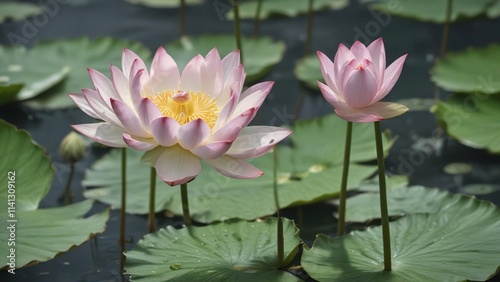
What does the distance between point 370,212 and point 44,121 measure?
40.4 inches

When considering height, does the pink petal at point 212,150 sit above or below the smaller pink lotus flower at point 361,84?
below

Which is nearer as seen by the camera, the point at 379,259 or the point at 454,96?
the point at 379,259

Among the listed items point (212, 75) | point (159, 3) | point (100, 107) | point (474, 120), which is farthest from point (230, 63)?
point (159, 3)

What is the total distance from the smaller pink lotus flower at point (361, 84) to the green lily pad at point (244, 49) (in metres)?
1.14

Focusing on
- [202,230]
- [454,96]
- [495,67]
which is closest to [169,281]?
[202,230]

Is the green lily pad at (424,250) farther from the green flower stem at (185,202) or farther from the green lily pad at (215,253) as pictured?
the green flower stem at (185,202)

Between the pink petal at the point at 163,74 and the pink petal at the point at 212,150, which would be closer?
the pink petal at the point at 212,150

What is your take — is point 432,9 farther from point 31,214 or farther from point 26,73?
point 31,214

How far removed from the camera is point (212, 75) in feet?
4.80

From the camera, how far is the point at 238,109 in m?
1.41

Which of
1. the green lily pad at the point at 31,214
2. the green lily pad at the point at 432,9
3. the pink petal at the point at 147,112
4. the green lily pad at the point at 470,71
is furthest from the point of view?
the green lily pad at the point at 432,9

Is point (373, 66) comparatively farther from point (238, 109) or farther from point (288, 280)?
point (288, 280)

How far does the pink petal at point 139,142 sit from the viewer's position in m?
1.27

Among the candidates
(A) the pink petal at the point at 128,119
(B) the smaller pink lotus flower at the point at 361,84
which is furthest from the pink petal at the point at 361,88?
(A) the pink petal at the point at 128,119
